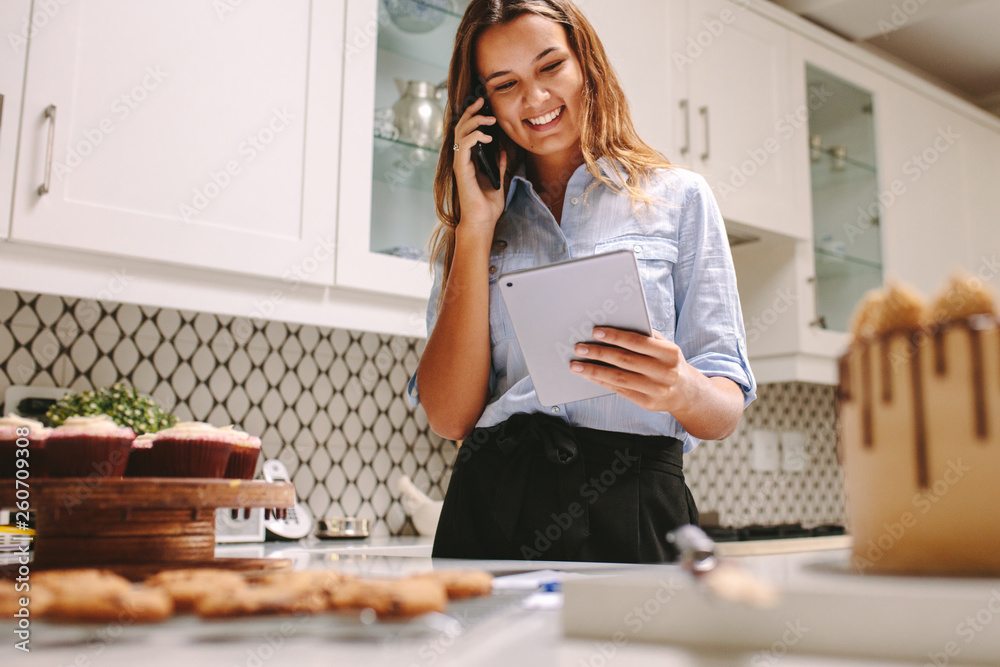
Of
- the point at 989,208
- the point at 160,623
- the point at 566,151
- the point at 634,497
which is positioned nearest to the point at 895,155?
the point at 989,208

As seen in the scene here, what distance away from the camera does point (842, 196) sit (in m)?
2.57

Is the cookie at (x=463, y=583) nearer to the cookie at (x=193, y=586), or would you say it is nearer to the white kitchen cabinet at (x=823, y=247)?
the cookie at (x=193, y=586)

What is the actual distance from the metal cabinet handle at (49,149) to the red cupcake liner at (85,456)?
615 millimetres

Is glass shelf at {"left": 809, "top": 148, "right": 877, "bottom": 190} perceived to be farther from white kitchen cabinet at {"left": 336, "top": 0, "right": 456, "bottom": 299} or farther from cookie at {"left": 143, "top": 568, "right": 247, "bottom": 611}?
cookie at {"left": 143, "top": 568, "right": 247, "bottom": 611}

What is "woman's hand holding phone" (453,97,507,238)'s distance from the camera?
1160 millimetres

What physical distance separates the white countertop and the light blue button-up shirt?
1.91 ft

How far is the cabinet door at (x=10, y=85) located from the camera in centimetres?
124

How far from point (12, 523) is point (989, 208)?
3283mm

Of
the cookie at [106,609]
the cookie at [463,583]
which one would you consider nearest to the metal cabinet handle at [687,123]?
the cookie at [463,583]

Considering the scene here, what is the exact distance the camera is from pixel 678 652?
336 mm

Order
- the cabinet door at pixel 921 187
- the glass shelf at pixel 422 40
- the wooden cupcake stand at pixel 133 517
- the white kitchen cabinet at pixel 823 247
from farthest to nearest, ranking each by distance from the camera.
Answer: the cabinet door at pixel 921 187
the white kitchen cabinet at pixel 823 247
the glass shelf at pixel 422 40
the wooden cupcake stand at pixel 133 517

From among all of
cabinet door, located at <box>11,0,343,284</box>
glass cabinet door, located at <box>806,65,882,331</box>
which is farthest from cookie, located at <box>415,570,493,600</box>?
glass cabinet door, located at <box>806,65,882,331</box>

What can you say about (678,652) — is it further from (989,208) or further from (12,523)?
(989,208)

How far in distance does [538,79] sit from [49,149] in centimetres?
76
